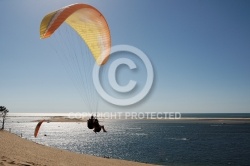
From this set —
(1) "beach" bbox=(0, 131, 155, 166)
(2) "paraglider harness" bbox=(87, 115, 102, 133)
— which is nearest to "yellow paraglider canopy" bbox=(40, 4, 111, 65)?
(2) "paraglider harness" bbox=(87, 115, 102, 133)

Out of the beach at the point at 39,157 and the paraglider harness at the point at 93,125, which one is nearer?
the paraglider harness at the point at 93,125

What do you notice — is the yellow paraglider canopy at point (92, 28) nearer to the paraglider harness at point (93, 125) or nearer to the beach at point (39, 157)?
the paraglider harness at point (93, 125)

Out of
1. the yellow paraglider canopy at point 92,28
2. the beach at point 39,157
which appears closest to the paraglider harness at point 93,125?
the yellow paraglider canopy at point 92,28

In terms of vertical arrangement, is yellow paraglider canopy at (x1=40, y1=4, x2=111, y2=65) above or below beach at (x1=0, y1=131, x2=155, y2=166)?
above

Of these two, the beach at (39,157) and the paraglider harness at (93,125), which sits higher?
the paraglider harness at (93,125)

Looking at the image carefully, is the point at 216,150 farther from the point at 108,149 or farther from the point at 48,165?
the point at 48,165

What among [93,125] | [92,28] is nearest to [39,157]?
[93,125]

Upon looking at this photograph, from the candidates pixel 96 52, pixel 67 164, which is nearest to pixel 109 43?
pixel 96 52

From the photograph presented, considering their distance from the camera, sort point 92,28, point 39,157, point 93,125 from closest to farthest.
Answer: point 93,125, point 92,28, point 39,157

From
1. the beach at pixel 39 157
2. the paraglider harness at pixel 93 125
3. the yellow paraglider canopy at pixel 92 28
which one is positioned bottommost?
the beach at pixel 39 157

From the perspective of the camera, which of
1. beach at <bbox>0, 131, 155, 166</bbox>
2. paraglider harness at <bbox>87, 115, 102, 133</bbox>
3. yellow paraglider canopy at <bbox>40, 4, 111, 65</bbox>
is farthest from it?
beach at <bbox>0, 131, 155, 166</bbox>

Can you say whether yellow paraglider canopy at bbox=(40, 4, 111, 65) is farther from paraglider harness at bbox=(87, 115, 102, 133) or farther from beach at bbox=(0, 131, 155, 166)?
beach at bbox=(0, 131, 155, 166)

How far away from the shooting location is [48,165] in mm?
21328

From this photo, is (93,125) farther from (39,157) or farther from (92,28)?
(39,157)
